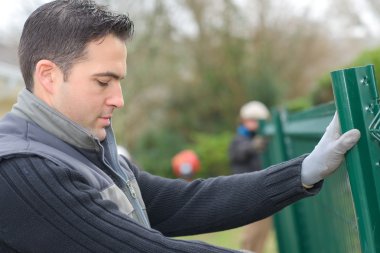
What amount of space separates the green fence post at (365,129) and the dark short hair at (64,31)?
2.20 ft

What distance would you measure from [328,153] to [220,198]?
512 mm

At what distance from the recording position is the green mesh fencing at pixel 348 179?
1859 millimetres

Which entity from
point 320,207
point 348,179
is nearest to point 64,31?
point 348,179

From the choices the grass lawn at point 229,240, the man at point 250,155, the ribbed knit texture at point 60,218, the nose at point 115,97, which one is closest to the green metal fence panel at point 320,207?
the nose at point 115,97

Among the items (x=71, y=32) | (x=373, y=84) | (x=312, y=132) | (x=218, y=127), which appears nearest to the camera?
(x=373, y=84)

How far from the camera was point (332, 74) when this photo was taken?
6.38 ft

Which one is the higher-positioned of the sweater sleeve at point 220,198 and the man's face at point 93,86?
the man's face at point 93,86

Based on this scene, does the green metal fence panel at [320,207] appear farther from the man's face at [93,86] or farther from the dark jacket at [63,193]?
the man's face at [93,86]

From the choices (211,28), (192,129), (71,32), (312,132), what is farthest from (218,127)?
(71,32)

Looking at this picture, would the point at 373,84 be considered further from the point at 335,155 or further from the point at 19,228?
the point at 19,228

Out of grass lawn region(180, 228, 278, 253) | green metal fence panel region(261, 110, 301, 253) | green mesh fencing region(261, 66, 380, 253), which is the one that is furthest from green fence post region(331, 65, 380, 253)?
grass lawn region(180, 228, 278, 253)

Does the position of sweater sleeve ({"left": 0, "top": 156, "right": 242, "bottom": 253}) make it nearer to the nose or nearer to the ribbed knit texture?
the ribbed knit texture

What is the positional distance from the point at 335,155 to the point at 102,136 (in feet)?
2.25

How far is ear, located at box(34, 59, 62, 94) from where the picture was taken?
2.00 meters
